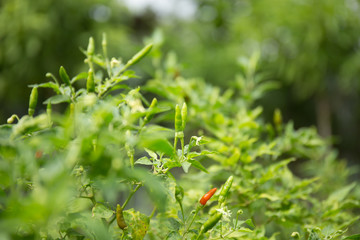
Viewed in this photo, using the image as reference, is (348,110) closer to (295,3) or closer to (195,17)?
(295,3)

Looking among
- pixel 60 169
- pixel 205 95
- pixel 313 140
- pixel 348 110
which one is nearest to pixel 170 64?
pixel 205 95

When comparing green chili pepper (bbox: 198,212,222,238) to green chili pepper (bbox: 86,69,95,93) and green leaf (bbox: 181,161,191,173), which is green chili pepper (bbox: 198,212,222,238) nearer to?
green leaf (bbox: 181,161,191,173)

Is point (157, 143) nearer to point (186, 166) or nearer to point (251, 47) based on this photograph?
point (186, 166)

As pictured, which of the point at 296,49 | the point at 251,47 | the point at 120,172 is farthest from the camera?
the point at 251,47

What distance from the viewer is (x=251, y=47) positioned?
3.31m

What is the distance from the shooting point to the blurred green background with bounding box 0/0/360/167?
8.45ft

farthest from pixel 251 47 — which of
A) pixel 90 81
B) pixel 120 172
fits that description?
pixel 120 172

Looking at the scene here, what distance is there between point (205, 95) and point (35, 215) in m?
0.79

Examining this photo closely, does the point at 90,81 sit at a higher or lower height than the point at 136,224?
higher

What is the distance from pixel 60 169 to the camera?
9.8 inches

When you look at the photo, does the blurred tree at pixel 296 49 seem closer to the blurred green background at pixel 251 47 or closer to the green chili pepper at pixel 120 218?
the blurred green background at pixel 251 47

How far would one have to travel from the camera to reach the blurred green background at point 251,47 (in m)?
2.57

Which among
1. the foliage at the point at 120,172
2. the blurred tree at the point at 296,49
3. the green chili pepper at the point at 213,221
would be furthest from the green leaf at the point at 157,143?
the blurred tree at the point at 296,49

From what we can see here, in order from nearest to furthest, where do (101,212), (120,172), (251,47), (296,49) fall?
(120,172)
(101,212)
(296,49)
(251,47)
